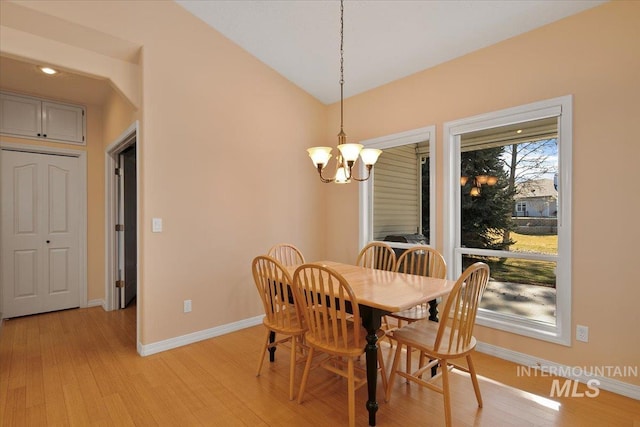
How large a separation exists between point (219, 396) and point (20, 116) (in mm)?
4141

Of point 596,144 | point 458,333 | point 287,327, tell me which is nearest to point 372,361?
point 458,333

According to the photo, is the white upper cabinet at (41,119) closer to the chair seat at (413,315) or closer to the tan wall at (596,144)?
the chair seat at (413,315)

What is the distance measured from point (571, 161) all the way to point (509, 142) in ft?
1.79

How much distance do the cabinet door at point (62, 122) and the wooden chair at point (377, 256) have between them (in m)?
4.01

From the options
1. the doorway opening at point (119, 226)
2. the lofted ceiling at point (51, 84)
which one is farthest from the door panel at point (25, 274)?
the lofted ceiling at point (51, 84)

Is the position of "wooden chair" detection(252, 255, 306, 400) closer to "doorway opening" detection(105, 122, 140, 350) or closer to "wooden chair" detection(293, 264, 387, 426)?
"wooden chair" detection(293, 264, 387, 426)

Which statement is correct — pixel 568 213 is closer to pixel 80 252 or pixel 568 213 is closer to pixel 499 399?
pixel 499 399

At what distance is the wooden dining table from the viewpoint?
6.23 ft

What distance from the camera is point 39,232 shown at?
3.99 m

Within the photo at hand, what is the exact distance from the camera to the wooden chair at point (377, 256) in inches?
126

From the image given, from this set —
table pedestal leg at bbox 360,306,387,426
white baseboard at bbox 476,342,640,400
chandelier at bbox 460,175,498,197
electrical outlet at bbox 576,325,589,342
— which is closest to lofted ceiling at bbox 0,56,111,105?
table pedestal leg at bbox 360,306,387,426

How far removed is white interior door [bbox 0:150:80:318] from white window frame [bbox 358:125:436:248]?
3.79 metres

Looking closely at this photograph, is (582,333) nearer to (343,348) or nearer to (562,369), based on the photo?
(562,369)

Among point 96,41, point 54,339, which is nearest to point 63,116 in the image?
point 96,41
